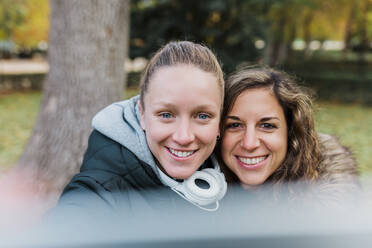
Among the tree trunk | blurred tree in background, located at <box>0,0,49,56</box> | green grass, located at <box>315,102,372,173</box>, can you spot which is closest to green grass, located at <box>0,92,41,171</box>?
the tree trunk

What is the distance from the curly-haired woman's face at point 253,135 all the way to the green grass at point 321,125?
10.1 feet

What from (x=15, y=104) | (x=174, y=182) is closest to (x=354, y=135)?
(x=174, y=182)

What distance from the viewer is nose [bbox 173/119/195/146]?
176cm

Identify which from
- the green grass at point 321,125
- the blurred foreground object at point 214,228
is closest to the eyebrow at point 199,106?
the blurred foreground object at point 214,228

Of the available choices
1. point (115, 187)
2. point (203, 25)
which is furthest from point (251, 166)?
point (203, 25)

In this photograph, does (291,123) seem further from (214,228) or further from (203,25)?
(203,25)

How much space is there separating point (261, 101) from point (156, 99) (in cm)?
63

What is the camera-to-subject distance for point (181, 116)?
1769 millimetres

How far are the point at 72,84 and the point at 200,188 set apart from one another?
307 cm

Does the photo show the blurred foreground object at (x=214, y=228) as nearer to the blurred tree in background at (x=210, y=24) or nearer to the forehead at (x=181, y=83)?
the forehead at (x=181, y=83)

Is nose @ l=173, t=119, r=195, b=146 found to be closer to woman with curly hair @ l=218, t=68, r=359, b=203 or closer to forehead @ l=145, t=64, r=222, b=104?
forehead @ l=145, t=64, r=222, b=104

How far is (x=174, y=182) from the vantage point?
187 centimetres

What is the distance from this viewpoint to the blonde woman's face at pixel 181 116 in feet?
5.77

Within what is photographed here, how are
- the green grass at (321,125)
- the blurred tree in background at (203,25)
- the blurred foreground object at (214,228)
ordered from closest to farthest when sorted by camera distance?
the blurred foreground object at (214,228), the green grass at (321,125), the blurred tree in background at (203,25)
